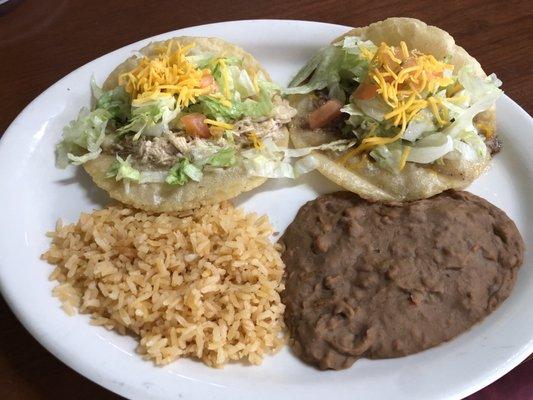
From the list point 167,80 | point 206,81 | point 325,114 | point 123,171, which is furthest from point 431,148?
point 123,171

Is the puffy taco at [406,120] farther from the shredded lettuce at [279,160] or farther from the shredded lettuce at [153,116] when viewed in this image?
the shredded lettuce at [153,116]

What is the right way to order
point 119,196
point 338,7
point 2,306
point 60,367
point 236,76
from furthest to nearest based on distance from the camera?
point 338,7 < point 236,76 < point 119,196 < point 2,306 < point 60,367

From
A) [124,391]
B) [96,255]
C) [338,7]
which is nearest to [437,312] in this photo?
[124,391]

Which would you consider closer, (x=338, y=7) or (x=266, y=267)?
(x=266, y=267)

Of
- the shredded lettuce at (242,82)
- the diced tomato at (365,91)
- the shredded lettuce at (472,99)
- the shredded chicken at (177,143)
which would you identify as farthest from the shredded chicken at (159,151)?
the shredded lettuce at (472,99)

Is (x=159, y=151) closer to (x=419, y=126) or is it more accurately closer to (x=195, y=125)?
(x=195, y=125)

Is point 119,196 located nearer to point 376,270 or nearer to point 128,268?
point 128,268
